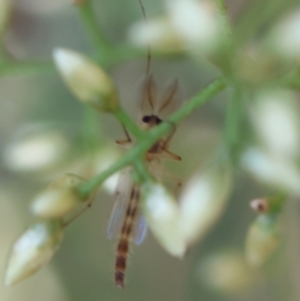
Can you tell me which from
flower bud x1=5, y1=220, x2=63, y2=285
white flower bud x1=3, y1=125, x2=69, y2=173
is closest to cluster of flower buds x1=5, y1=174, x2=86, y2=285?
flower bud x1=5, y1=220, x2=63, y2=285

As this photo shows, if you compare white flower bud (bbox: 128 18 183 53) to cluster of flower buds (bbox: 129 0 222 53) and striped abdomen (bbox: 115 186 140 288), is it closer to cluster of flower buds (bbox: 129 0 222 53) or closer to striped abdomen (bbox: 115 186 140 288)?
cluster of flower buds (bbox: 129 0 222 53)

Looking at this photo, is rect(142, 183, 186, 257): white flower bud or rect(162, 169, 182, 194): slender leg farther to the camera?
rect(162, 169, 182, 194): slender leg

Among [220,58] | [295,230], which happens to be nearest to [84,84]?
[220,58]

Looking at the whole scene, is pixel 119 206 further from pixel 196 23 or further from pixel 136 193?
pixel 196 23

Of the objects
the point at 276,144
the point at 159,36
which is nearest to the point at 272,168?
the point at 276,144

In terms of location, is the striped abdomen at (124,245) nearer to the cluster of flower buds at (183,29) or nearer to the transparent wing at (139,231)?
the transparent wing at (139,231)

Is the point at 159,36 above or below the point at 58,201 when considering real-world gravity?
above

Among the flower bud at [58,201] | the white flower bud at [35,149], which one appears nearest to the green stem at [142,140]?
the flower bud at [58,201]
